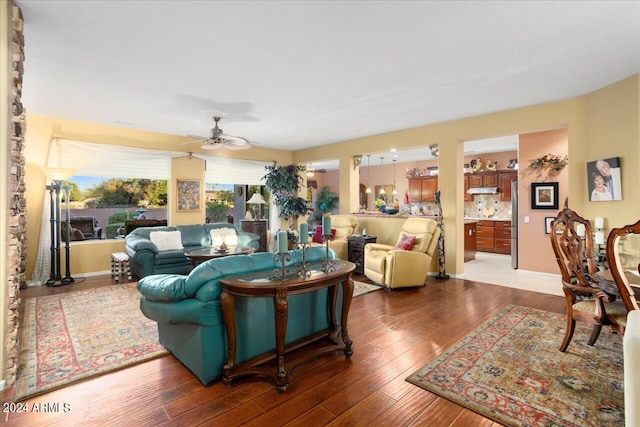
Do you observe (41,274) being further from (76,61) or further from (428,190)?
(428,190)

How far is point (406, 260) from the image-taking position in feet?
15.8

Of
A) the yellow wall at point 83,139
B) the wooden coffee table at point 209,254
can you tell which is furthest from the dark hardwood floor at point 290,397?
the yellow wall at point 83,139

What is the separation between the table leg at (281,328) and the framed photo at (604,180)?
4.34 metres

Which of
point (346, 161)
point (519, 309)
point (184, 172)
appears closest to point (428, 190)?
point (346, 161)

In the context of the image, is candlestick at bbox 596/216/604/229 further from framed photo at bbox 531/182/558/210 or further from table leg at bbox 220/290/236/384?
table leg at bbox 220/290/236/384

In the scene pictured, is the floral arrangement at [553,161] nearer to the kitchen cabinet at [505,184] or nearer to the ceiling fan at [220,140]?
the kitchen cabinet at [505,184]

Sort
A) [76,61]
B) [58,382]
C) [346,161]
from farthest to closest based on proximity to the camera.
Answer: [346,161] < [76,61] < [58,382]

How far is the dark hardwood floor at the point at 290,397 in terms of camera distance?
1.93 meters

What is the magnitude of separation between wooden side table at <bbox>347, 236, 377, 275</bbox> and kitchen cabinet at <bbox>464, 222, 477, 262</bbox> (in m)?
2.81

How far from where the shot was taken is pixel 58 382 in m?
2.32

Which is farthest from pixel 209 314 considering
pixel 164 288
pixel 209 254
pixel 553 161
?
pixel 553 161

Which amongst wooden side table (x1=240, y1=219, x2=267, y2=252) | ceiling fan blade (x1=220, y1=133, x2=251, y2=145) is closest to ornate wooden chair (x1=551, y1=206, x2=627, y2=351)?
ceiling fan blade (x1=220, y1=133, x2=251, y2=145)

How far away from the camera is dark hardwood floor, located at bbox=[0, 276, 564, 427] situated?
6.33 ft

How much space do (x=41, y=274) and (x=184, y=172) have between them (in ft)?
9.92
